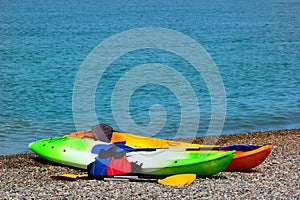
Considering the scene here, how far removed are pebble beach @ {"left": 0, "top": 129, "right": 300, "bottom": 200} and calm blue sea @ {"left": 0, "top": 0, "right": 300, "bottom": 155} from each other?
4.10 metres

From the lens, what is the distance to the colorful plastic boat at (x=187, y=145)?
13492 millimetres

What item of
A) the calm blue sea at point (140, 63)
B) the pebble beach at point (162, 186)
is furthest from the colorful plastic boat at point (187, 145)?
the calm blue sea at point (140, 63)

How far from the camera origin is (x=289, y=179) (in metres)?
12.6

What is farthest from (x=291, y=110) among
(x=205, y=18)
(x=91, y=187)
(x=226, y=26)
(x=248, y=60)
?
(x=205, y=18)

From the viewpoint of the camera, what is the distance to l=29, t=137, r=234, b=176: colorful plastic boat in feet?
42.9

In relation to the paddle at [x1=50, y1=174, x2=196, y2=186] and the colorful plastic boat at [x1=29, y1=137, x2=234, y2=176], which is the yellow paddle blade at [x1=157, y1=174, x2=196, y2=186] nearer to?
the paddle at [x1=50, y1=174, x2=196, y2=186]

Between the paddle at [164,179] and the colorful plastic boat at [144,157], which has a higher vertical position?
the colorful plastic boat at [144,157]

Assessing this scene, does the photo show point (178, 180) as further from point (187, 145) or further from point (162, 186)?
point (187, 145)

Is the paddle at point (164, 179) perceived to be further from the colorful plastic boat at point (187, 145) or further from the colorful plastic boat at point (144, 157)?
the colorful plastic boat at point (187, 145)

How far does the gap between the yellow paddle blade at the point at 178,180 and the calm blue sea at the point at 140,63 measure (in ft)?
21.2

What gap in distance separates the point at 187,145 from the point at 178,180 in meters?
2.51

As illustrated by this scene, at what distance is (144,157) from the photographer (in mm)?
13844

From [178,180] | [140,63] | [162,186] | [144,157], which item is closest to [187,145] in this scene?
[144,157]

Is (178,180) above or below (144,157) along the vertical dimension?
below
